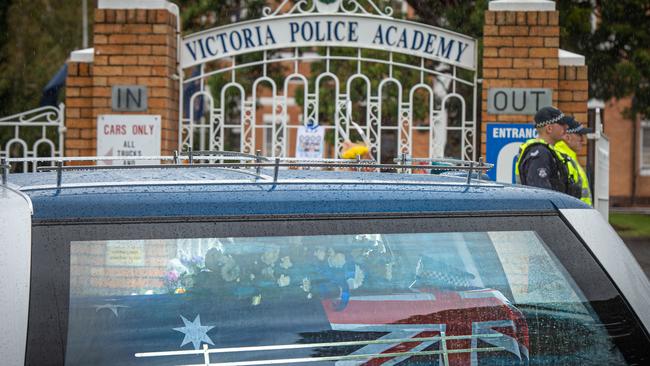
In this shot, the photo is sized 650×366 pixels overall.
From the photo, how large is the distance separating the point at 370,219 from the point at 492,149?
21.2 feet

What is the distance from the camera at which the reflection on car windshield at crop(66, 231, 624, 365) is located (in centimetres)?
248

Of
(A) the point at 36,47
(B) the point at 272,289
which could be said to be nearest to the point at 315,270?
(B) the point at 272,289

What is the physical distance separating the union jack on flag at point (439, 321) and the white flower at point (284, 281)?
108 millimetres

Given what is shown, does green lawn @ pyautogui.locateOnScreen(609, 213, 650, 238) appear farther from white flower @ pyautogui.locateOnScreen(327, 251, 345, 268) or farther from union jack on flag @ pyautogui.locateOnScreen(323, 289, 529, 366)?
white flower @ pyautogui.locateOnScreen(327, 251, 345, 268)

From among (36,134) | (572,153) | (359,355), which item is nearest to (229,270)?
(359,355)

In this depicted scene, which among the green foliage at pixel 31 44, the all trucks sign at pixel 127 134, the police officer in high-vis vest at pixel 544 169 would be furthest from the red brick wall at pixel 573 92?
the green foliage at pixel 31 44

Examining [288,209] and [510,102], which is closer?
[288,209]

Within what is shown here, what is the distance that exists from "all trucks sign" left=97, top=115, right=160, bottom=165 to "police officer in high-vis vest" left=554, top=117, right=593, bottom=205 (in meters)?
3.74

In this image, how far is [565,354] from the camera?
8.76 feet

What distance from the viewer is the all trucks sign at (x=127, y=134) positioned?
9047 mm

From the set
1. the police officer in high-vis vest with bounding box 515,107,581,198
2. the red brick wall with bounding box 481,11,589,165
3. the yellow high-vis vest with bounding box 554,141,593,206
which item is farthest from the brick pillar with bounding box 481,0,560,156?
the police officer in high-vis vest with bounding box 515,107,581,198

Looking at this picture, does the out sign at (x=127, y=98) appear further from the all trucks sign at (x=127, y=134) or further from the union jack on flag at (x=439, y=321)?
the union jack on flag at (x=439, y=321)

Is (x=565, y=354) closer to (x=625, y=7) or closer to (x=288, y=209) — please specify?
(x=288, y=209)

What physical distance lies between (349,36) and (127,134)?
212cm
